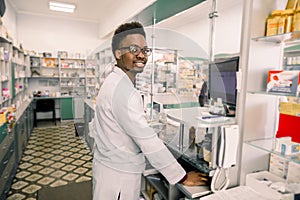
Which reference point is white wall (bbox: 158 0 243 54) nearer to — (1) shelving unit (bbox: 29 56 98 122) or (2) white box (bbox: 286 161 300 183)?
(2) white box (bbox: 286 161 300 183)

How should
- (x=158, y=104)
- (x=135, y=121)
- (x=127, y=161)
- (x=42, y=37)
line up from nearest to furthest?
(x=135, y=121) → (x=127, y=161) → (x=158, y=104) → (x=42, y=37)

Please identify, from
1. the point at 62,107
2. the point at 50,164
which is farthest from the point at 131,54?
the point at 62,107

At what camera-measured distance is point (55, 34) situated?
5.85m

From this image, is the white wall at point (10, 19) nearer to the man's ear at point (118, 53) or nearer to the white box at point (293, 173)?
the man's ear at point (118, 53)

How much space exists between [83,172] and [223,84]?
2.29m

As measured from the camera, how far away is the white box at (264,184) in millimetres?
1075

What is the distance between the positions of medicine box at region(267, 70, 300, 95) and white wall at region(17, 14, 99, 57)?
18.8 ft

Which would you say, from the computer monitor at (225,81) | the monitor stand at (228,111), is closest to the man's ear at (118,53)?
the computer monitor at (225,81)

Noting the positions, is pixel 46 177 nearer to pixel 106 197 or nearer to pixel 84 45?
pixel 106 197

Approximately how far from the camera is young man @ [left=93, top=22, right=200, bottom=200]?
99cm

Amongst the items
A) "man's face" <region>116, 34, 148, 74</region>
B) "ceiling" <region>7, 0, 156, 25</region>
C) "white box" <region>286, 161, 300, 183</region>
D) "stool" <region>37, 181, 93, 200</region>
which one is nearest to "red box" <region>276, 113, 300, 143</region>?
"white box" <region>286, 161, 300, 183</region>

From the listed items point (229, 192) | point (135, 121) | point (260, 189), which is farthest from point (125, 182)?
point (260, 189)

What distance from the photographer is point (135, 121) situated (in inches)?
38.2

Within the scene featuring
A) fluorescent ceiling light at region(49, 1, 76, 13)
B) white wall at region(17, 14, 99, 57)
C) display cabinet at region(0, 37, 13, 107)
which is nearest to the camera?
display cabinet at region(0, 37, 13, 107)
